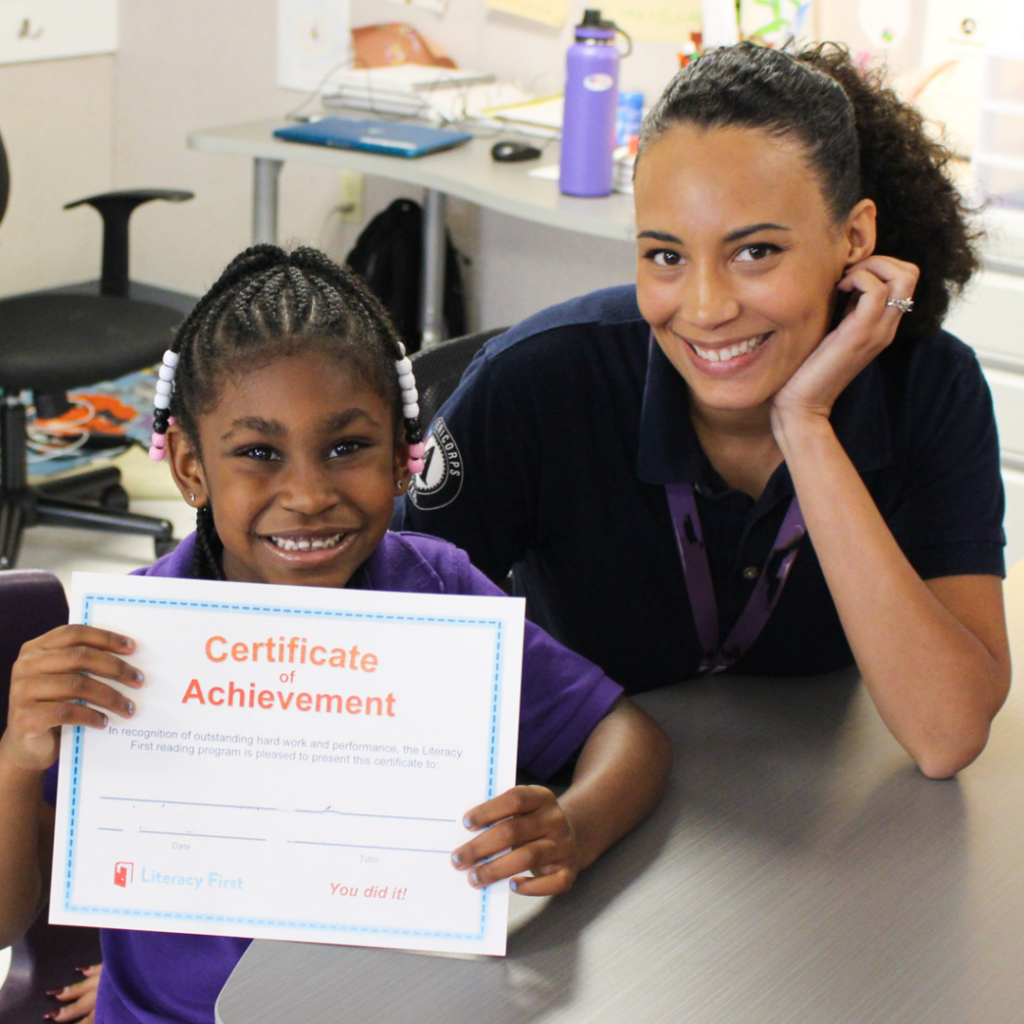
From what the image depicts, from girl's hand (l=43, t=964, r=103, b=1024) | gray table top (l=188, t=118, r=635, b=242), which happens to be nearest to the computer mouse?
gray table top (l=188, t=118, r=635, b=242)

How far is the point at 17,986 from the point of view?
1098 mm

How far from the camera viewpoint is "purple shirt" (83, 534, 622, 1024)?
942 mm

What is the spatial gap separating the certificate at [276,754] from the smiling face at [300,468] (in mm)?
151

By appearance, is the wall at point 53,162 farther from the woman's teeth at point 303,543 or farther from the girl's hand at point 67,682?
the girl's hand at point 67,682

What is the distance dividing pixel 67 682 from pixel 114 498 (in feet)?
7.90

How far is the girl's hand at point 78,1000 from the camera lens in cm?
108

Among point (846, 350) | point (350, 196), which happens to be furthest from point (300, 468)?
point (350, 196)

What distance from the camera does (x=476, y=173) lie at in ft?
8.67

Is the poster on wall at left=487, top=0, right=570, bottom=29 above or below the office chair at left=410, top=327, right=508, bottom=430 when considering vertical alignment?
above

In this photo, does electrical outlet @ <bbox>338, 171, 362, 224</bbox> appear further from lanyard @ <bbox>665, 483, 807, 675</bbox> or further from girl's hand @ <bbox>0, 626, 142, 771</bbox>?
girl's hand @ <bbox>0, 626, 142, 771</bbox>

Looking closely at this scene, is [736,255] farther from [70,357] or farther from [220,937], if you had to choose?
[70,357]

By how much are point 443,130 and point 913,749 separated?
7.21 ft

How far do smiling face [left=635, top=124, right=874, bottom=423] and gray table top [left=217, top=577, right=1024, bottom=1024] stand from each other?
0.32 meters

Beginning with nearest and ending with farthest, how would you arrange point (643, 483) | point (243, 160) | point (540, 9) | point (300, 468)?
point (300, 468), point (643, 483), point (540, 9), point (243, 160)
